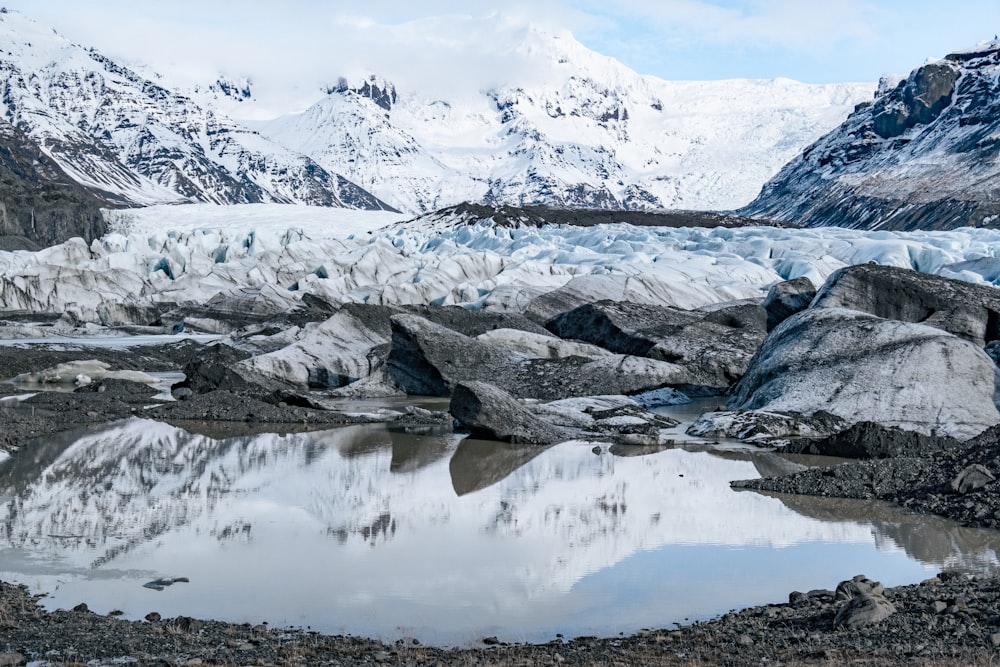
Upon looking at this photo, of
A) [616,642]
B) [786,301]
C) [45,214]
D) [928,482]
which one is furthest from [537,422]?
[45,214]

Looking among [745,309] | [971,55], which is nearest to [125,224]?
[745,309]

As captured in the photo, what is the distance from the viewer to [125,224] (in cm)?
9575

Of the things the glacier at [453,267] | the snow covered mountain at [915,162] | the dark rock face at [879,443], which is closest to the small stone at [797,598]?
the dark rock face at [879,443]

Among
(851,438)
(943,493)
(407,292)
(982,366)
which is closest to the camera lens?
(943,493)

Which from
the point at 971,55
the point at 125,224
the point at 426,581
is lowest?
the point at 426,581

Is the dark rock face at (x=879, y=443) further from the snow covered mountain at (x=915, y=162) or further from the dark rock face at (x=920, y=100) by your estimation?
the dark rock face at (x=920, y=100)

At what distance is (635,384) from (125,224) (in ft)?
263

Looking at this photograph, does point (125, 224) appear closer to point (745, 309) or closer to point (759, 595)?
point (745, 309)

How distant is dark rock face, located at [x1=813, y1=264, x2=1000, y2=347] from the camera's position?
23.9 metres

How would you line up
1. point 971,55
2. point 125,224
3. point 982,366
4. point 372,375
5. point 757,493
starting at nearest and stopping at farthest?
point 757,493, point 982,366, point 372,375, point 125,224, point 971,55

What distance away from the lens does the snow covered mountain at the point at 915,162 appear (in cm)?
13588

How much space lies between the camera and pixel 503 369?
24438 millimetres

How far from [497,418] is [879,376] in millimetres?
5999

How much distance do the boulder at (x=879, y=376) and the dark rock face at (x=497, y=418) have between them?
12.3ft
